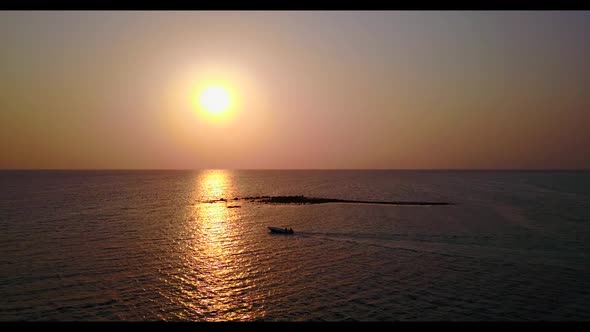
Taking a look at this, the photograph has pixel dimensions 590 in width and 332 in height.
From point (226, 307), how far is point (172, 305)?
301cm

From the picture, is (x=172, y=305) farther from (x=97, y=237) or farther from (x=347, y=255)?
(x=97, y=237)

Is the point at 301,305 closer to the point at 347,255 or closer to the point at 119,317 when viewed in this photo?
the point at 119,317
